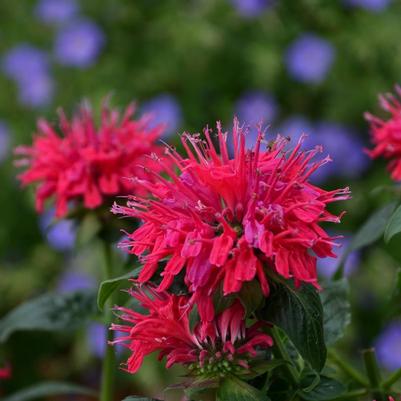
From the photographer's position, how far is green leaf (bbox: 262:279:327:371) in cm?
66

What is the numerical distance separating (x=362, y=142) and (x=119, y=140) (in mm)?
1425

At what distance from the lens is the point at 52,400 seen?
2.15m

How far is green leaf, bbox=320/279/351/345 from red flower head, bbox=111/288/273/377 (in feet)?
0.51

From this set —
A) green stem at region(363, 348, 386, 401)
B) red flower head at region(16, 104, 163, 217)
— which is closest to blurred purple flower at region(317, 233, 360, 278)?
red flower head at region(16, 104, 163, 217)

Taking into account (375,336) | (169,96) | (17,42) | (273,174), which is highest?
(17,42)

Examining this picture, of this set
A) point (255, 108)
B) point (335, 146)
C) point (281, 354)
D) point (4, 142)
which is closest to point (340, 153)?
point (335, 146)

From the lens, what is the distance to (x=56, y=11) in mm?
2586

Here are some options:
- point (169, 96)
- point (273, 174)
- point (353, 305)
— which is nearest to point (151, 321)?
point (273, 174)

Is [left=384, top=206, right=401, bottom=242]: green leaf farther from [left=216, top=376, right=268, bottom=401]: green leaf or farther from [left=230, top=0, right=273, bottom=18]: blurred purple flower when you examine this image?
[left=230, top=0, right=273, bottom=18]: blurred purple flower

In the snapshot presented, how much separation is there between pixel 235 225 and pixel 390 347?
52.8 inches

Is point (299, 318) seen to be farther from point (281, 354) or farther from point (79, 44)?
point (79, 44)

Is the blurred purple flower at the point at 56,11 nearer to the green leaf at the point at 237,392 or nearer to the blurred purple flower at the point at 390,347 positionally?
the blurred purple flower at the point at 390,347

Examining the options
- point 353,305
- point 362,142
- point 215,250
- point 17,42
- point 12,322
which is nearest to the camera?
point 215,250

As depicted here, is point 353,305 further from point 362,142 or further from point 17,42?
point 17,42
